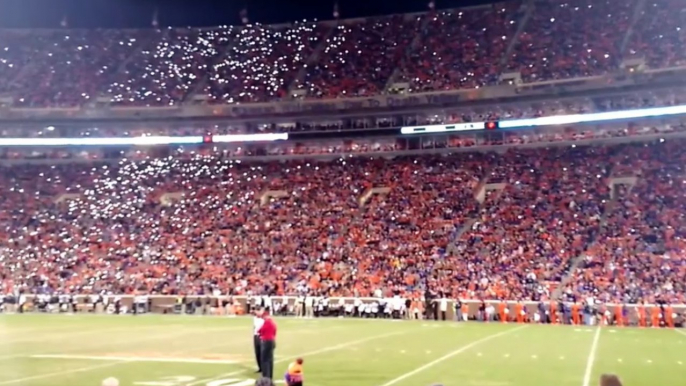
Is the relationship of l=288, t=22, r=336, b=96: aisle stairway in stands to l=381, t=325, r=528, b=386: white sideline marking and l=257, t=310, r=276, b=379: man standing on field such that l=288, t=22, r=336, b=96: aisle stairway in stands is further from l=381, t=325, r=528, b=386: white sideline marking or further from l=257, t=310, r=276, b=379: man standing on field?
l=257, t=310, r=276, b=379: man standing on field

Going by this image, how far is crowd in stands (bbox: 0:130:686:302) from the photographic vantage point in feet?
122

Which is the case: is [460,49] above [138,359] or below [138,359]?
above

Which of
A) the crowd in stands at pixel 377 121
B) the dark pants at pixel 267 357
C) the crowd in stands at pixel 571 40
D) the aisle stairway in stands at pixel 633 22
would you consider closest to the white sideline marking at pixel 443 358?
the dark pants at pixel 267 357

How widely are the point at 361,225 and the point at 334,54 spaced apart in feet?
59.9

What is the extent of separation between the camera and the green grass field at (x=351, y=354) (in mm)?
15164

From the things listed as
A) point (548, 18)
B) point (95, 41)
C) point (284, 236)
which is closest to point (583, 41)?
point (548, 18)

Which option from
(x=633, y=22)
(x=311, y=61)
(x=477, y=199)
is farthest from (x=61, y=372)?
(x=633, y=22)

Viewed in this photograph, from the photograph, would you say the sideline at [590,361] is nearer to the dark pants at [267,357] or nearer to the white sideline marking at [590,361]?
the white sideline marking at [590,361]

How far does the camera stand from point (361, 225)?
44.8 m

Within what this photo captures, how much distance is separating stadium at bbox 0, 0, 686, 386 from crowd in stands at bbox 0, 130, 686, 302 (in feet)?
0.51

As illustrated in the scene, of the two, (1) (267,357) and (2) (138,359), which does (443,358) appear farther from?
(2) (138,359)

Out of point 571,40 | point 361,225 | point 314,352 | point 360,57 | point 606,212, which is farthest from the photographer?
point 360,57

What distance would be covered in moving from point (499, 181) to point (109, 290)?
22.8m

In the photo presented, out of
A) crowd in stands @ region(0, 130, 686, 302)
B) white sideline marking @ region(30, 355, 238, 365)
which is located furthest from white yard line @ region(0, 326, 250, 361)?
crowd in stands @ region(0, 130, 686, 302)
